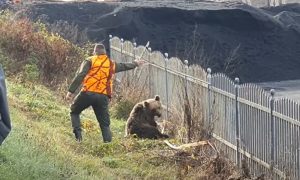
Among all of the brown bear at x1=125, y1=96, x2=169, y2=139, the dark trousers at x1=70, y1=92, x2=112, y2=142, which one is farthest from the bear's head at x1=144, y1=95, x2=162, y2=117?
the dark trousers at x1=70, y1=92, x2=112, y2=142

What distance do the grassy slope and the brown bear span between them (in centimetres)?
57

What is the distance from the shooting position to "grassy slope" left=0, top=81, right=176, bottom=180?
7.33m

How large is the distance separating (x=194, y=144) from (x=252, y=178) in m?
1.51

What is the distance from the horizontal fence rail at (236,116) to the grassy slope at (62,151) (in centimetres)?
→ 107

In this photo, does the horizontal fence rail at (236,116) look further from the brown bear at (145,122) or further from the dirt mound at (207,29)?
the dirt mound at (207,29)

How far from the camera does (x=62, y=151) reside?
9.11 m

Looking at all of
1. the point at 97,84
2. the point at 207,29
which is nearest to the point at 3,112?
the point at 97,84

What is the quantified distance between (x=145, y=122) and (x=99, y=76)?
1.78m

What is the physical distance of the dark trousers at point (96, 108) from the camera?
40.1 feet

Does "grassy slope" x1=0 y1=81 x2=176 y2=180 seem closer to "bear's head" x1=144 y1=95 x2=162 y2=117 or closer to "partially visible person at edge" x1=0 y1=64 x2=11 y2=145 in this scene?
"bear's head" x1=144 y1=95 x2=162 y2=117

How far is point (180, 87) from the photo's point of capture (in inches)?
549

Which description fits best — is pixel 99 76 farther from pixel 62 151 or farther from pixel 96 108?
pixel 62 151

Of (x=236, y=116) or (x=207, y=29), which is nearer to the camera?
(x=236, y=116)

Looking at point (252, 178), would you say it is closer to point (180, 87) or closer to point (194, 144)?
point (194, 144)
